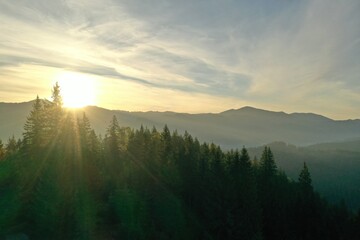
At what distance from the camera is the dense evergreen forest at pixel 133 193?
3906cm

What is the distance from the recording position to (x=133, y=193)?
1887 inches

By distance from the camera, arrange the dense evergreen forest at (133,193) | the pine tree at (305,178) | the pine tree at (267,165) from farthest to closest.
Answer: the pine tree at (267,165)
the pine tree at (305,178)
the dense evergreen forest at (133,193)

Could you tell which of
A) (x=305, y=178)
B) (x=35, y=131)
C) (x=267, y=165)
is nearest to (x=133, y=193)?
(x=35, y=131)

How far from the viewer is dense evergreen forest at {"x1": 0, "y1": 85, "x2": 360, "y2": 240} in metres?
39.1

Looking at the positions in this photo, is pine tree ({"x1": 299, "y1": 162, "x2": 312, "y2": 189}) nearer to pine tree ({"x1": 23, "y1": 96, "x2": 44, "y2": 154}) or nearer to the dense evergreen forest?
the dense evergreen forest

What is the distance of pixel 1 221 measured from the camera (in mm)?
38219

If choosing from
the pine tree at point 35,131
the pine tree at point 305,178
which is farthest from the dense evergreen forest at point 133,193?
the pine tree at point 305,178

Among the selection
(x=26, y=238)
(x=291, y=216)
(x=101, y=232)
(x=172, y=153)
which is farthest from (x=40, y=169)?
(x=291, y=216)

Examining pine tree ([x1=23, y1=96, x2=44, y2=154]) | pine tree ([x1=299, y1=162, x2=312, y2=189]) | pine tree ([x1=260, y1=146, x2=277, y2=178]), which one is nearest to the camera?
pine tree ([x1=23, y1=96, x2=44, y2=154])

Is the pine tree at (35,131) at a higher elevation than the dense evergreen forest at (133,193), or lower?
higher

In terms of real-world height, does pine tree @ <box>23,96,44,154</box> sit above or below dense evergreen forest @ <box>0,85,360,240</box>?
above

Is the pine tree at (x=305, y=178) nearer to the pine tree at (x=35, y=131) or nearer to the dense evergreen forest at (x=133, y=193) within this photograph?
the dense evergreen forest at (x=133, y=193)

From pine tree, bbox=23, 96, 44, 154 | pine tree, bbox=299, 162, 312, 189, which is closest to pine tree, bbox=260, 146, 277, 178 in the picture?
pine tree, bbox=299, 162, 312, 189

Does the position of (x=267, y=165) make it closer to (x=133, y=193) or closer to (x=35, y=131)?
A: (x=133, y=193)
